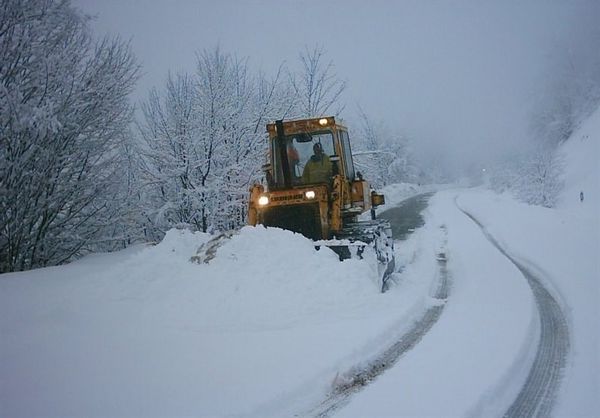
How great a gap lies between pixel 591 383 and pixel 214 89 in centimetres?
1435

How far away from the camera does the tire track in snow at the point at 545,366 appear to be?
373 cm

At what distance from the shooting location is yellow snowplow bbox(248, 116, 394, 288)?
26.1 feet

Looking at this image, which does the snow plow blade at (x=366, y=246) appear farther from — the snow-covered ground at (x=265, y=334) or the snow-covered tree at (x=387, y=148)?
the snow-covered tree at (x=387, y=148)

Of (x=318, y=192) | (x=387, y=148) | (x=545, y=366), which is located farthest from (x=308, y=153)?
(x=387, y=148)

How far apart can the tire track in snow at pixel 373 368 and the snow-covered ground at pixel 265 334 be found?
75mm

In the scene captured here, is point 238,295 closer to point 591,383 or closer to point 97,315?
point 97,315

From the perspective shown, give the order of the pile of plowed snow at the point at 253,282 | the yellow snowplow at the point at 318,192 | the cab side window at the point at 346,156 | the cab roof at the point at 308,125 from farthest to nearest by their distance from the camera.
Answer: the cab side window at the point at 346,156 → the cab roof at the point at 308,125 → the yellow snowplow at the point at 318,192 → the pile of plowed snow at the point at 253,282

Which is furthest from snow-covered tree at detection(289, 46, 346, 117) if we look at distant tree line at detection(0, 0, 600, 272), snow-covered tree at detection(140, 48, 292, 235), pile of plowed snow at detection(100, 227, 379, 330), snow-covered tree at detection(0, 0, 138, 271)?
pile of plowed snow at detection(100, 227, 379, 330)

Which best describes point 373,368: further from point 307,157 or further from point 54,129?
point 54,129

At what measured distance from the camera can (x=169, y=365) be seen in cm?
436

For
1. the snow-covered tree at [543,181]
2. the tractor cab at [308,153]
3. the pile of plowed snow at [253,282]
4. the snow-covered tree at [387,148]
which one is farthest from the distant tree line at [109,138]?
the snow-covered tree at [387,148]

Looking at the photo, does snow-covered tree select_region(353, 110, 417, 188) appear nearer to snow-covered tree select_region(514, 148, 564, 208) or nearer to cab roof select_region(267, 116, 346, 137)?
snow-covered tree select_region(514, 148, 564, 208)

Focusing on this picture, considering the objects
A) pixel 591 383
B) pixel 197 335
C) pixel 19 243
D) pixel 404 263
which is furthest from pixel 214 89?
pixel 591 383

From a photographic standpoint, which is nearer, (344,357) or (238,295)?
(344,357)
